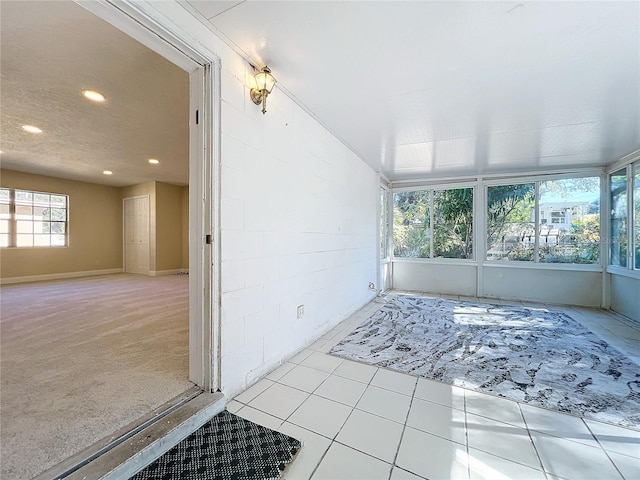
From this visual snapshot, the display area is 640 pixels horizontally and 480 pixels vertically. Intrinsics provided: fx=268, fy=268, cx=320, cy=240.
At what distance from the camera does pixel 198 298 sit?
182 cm

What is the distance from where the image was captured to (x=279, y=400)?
1906 millimetres

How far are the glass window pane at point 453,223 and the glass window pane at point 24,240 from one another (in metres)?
9.22

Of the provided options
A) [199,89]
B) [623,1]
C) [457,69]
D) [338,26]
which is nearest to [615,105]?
[623,1]

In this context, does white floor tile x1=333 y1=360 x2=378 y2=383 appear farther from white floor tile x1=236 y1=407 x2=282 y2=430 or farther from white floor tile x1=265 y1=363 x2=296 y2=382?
white floor tile x1=236 y1=407 x2=282 y2=430

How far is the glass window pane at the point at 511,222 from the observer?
5.12 metres

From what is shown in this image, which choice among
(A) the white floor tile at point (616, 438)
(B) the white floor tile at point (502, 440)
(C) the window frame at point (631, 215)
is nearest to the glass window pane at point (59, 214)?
(B) the white floor tile at point (502, 440)

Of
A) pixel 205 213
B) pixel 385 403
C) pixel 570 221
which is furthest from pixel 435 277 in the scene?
pixel 205 213

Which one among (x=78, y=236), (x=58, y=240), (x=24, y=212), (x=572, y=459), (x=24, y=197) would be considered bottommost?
(x=572, y=459)

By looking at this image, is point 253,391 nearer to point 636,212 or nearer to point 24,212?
point 636,212

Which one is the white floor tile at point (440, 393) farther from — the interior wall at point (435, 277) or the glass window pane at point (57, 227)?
the glass window pane at point (57, 227)

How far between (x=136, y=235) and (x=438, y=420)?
854 centimetres

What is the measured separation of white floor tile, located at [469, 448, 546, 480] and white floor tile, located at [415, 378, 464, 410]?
435 millimetres

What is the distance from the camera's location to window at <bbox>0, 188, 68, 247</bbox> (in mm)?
5852

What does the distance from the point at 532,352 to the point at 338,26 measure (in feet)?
11.2
